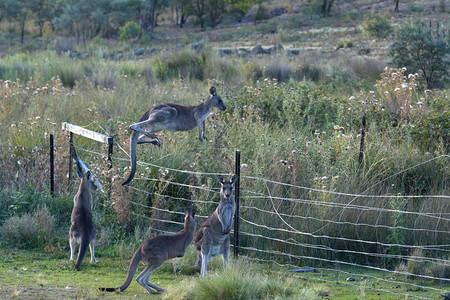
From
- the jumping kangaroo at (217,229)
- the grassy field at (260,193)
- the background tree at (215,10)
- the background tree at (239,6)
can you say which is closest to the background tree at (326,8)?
the background tree at (239,6)

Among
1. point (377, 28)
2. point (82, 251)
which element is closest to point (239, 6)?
point (377, 28)

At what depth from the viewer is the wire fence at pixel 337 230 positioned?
796 cm

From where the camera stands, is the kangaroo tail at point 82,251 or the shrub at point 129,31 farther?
the shrub at point 129,31

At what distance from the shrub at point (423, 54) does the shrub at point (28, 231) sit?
15125 mm

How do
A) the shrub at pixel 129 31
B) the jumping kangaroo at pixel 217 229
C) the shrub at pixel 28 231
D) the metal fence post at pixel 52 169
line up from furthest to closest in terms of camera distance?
the shrub at pixel 129 31 → the metal fence post at pixel 52 169 → the shrub at pixel 28 231 → the jumping kangaroo at pixel 217 229

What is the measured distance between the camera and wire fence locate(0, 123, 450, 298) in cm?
796

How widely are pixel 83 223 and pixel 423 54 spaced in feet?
53.5

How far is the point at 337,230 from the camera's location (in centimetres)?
916

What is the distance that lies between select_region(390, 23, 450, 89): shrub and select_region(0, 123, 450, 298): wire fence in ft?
38.3

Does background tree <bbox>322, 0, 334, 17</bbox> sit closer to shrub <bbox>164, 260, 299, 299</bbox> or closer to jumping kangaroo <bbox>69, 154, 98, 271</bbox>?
jumping kangaroo <bbox>69, 154, 98, 271</bbox>

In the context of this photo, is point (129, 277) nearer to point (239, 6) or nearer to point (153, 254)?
point (153, 254)

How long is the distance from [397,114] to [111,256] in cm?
775

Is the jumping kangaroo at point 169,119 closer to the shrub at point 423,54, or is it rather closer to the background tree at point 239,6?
the shrub at point 423,54

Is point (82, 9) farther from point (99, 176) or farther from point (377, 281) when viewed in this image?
point (377, 281)
